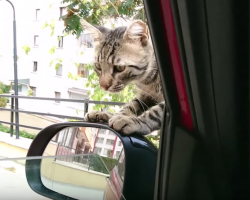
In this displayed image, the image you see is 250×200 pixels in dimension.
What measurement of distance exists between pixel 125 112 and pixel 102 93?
47 cm

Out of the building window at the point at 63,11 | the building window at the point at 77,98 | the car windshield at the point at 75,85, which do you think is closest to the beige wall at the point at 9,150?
the car windshield at the point at 75,85

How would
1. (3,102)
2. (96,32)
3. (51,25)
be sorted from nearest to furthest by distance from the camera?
1. (96,32)
2. (51,25)
3. (3,102)

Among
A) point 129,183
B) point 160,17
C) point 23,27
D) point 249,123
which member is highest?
point 23,27

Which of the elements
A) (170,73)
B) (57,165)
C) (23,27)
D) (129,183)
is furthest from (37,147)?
(23,27)

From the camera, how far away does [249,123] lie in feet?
1.10

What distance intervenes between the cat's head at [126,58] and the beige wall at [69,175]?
364 mm

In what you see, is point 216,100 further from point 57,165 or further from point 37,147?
point 37,147

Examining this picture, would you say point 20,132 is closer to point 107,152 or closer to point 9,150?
point 9,150

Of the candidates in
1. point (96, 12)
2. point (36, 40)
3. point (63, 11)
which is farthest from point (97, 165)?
point (36, 40)

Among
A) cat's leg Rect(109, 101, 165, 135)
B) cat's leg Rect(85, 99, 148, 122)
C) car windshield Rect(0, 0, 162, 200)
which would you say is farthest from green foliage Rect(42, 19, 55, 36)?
cat's leg Rect(109, 101, 165, 135)

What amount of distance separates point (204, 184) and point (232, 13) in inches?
7.3

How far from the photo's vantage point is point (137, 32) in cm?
90

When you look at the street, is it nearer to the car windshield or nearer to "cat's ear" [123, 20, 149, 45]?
the car windshield

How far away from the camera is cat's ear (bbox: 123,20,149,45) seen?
886 millimetres
